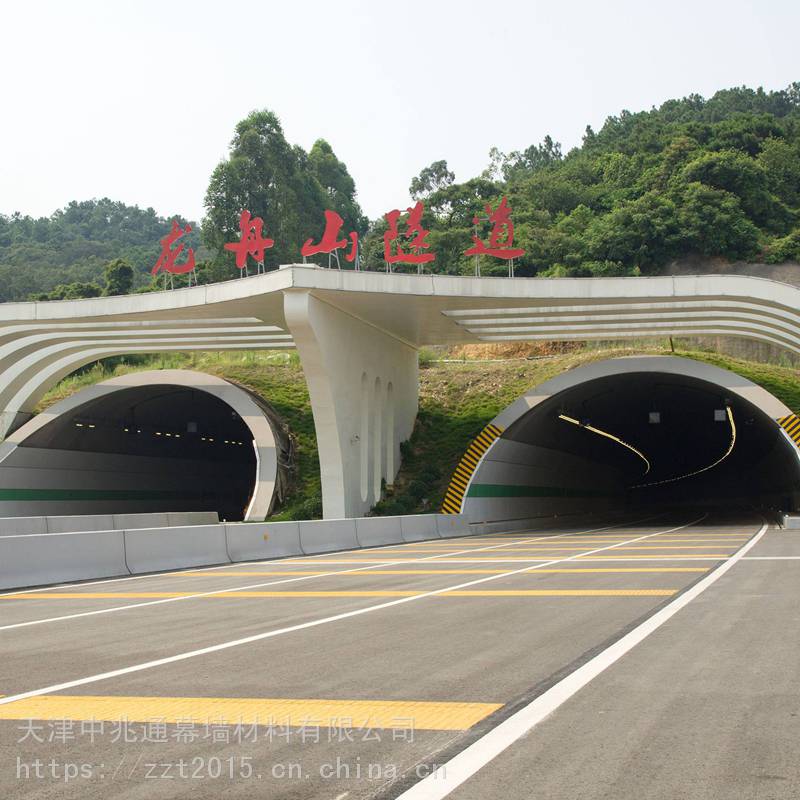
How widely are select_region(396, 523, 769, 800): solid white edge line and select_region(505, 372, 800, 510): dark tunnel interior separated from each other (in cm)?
3105

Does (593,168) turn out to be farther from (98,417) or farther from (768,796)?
(768,796)

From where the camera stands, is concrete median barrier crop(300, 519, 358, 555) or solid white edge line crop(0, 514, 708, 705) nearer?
solid white edge line crop(0, 514, 708, 705)

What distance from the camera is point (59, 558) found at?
17.6m

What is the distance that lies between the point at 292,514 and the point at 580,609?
27.6 m

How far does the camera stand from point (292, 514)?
38562mm

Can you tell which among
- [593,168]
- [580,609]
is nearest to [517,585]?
[580,609]

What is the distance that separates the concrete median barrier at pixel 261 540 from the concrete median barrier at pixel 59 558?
3855 millimetres

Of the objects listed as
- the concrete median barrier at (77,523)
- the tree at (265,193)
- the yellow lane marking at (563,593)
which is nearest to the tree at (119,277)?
the tree at (265,193)

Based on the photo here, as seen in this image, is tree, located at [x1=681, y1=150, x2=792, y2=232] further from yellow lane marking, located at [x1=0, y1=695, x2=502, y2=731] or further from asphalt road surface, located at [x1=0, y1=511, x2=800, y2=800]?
yellow lane marking, located at [x1=0, y1=695, x2=502, y2=731]

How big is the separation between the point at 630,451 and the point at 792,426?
31146 millimetres

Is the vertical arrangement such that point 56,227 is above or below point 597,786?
above

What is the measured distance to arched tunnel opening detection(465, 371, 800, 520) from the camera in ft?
137

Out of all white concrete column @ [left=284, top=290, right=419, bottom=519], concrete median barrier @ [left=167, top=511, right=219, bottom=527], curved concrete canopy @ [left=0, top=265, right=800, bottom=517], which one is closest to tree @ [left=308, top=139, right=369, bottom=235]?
curved concrete canopy @ [left=0, top=265, right=800, bottom=517]

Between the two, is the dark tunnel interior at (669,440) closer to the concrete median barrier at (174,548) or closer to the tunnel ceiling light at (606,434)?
the tunnel ceiling light at (606,434)
